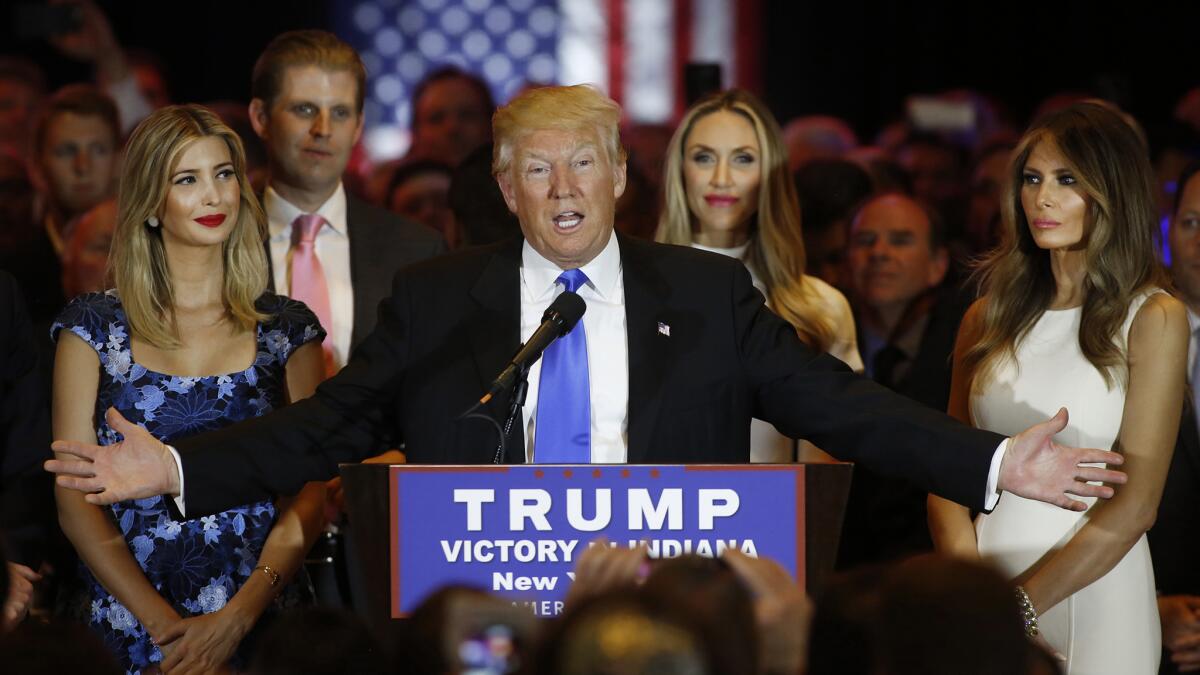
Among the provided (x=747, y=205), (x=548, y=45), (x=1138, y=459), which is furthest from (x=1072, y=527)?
(x=548, y=45)

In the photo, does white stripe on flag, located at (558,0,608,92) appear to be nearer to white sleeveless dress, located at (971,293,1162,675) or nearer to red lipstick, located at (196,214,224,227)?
red lipstick, located at (196,214,224,227)

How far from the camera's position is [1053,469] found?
2908 millimetres

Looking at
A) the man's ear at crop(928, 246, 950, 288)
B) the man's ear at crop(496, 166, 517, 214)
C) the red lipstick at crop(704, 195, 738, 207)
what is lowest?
the man's ear at crop(928, 246, 950, 288)

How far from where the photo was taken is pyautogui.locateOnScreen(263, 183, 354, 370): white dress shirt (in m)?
4.41

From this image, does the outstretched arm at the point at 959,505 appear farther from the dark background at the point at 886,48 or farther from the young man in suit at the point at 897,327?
the dark background at the point at 886,48

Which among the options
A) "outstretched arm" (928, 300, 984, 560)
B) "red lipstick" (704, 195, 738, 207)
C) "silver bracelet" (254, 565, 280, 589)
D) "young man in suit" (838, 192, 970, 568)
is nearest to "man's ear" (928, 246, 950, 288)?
"young man in suit" (838, 192, 970, 568)

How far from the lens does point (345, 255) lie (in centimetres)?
452

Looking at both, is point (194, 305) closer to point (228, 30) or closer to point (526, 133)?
point (526, 133)

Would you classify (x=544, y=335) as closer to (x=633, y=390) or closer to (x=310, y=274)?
(x=633, y=390)

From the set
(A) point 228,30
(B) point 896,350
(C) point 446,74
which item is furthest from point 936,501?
(A) point 228,30

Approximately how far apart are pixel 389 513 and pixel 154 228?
1.29 meters

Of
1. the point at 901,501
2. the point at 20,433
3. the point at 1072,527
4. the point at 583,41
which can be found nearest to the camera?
the point at 1072,527

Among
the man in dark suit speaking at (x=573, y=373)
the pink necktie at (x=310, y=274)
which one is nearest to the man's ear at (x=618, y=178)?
the man in dark suit speaking at (x=573, y=373)

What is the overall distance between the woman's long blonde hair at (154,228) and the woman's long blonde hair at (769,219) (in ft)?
4.51
